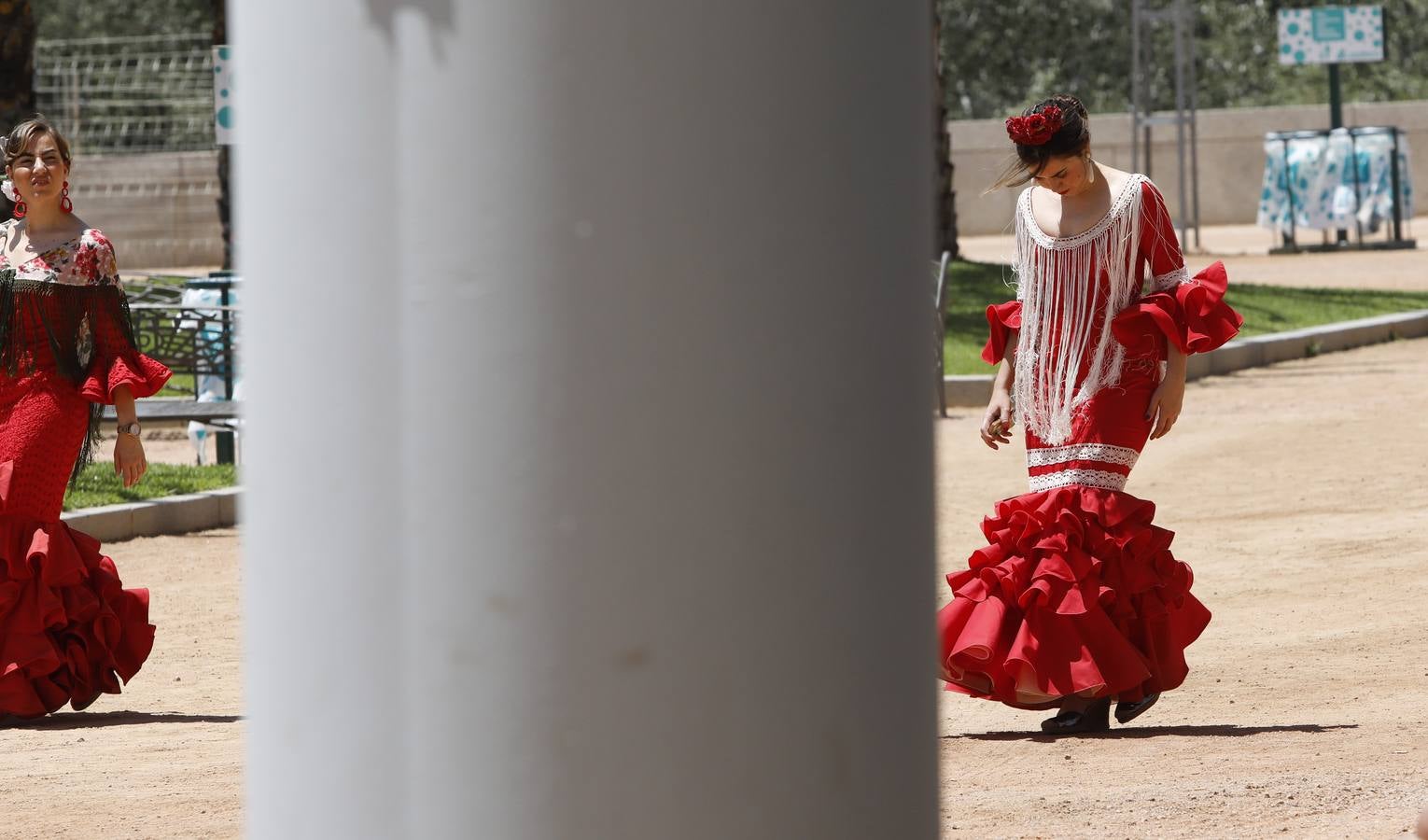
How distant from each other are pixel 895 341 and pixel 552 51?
1.40 ft

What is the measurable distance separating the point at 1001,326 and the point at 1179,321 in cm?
54

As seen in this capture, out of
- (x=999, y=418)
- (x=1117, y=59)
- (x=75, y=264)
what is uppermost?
(x=1117, y=59)

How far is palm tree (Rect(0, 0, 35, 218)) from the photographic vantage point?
14922 mm

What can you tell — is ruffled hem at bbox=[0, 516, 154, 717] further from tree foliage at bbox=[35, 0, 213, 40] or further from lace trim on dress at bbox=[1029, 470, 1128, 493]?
tree foliage at bbox=[35, 0, 213, 40]

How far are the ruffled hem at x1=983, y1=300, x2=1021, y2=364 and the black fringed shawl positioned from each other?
8.62ft

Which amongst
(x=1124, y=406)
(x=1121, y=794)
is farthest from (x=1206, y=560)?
(x=1121, y=794)

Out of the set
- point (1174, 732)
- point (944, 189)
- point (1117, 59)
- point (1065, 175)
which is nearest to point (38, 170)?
point (1065, 175)

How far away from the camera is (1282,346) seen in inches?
718

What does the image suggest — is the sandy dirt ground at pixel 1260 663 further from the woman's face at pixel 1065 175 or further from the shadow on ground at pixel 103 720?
the shadow on ground at pixel 103 720

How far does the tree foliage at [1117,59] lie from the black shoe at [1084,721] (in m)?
40.4

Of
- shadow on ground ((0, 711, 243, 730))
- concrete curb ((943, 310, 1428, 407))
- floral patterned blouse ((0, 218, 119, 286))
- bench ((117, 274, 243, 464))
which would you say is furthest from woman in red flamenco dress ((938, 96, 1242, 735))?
concrete curb ((943, 310, 1428, 407))

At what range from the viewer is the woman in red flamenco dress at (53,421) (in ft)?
21.8

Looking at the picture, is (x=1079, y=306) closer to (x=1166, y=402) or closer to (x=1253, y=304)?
(x=1166, y=402)

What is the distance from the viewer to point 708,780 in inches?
78.8
